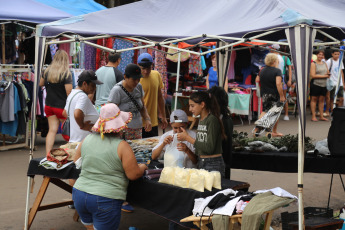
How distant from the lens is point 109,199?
518 centimetres

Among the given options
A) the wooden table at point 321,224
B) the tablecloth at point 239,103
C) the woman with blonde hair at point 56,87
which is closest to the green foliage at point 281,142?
the wooden table at point 321,224

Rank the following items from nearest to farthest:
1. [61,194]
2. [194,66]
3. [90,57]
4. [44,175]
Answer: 1. [44,175]
2. [61,194]
3. [90,57]
4. [194,66]

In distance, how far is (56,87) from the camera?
940 cm

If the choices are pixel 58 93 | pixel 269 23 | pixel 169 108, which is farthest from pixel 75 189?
pixel 169 108

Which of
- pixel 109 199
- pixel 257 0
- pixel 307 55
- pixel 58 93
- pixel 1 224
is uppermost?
pixel 257 0

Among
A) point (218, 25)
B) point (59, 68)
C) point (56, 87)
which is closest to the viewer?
point (218, 25)

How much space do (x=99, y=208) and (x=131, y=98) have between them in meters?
2.62

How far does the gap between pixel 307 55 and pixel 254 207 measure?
1.45 m

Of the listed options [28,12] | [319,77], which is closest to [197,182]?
[28,12]

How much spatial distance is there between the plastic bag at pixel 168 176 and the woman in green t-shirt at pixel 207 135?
553 millimetres

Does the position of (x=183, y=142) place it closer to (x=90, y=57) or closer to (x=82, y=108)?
(x=82, y=108)

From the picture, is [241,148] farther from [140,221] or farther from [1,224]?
[1,224]

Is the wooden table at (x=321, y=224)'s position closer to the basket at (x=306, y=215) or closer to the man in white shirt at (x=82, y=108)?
the basket at (x=306, y=215)

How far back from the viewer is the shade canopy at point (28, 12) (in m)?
10.8
